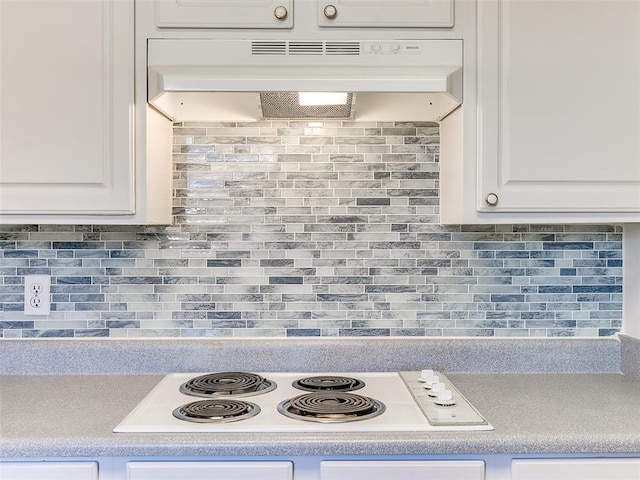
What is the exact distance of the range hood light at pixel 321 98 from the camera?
5.16 feet

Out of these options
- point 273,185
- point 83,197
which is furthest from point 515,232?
point 83,197

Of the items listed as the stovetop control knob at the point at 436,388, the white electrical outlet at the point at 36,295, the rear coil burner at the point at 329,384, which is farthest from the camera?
the white electrical outlet at the point at 36,295

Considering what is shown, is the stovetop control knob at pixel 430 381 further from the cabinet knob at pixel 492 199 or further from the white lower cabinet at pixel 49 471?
the white lower cabinet at pixel 49 471

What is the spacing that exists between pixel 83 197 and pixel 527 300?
1.43 metres

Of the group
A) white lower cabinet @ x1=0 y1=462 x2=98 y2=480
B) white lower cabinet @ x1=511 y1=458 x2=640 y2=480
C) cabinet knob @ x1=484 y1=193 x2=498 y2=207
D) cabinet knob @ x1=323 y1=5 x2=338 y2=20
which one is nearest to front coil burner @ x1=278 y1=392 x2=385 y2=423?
white lower cabinet @ x1=511 y1=458 x2=640 y2=480

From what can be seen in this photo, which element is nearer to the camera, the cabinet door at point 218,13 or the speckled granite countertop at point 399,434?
the speckled granite countertop at point 399,434

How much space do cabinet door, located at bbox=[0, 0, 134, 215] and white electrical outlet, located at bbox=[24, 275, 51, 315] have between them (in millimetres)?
385

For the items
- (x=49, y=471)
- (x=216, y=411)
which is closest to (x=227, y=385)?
(x=216, y=411)

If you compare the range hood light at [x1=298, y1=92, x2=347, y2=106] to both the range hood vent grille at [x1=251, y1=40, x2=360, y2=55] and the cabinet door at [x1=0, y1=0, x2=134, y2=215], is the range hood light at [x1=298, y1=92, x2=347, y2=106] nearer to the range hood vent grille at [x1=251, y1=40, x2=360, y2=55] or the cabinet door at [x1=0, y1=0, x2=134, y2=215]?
the range hood vent grille at [x1=251, y1=40, x2=360, y2=55]

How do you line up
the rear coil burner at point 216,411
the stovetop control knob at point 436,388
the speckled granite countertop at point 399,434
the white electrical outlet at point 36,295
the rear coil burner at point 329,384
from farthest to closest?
the white electrical outlet at point 36,295
the rear coil burner at point 329,384
the stovetop control knob at point 436,388
the rear coil burner at point 216,411
the speckled granite countertop at point 399,434

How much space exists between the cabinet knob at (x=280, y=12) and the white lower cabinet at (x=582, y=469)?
4.14ft

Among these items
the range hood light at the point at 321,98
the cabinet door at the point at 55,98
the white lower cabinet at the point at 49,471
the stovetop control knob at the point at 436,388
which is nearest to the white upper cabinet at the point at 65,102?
the cabinet door at the point at 55,98

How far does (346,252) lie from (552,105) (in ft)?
2.52

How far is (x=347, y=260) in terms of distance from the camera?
6.00 ft
